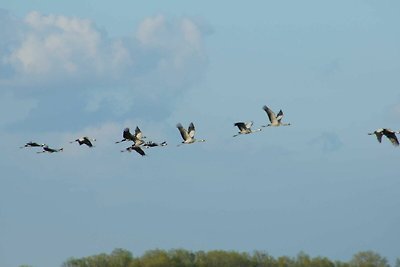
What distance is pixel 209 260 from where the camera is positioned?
126m

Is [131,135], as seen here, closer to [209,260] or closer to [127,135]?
[127,135]

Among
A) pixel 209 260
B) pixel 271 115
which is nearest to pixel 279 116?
pixel 271 115

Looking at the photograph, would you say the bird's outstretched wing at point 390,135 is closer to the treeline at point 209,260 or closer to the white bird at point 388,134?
the white bird at point 388,134

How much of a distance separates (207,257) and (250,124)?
4499 centimetres

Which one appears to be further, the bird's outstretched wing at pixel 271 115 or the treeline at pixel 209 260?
the treeline at pixel 209 260

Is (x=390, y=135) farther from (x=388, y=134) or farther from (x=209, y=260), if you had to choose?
(x=209, y=260)

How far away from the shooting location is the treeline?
408 feet

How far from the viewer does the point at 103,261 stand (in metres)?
125

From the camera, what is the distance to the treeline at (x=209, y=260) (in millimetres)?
124375

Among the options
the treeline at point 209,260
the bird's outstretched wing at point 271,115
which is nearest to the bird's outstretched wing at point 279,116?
the bird's outstretched wing at point 271,115

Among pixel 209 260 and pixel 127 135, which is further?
pixel 209 260

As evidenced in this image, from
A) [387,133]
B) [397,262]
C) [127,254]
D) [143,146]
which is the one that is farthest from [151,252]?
[387,133]

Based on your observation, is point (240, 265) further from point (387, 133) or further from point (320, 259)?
point (387, 133)

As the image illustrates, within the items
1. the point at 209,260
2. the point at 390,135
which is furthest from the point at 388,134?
the point at 209,260
